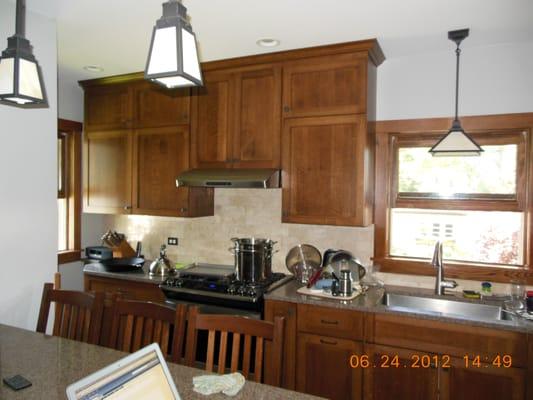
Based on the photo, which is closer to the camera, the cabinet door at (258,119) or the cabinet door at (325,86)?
the cabinet door at (325,86)

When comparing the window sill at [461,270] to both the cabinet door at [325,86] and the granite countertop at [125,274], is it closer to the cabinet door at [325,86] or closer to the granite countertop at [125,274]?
the cabinet door at [325,86]

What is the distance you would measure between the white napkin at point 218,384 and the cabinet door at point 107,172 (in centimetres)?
243

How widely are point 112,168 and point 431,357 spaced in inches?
115

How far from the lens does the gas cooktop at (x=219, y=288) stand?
2.71 m

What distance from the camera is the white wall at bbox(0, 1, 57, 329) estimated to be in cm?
216

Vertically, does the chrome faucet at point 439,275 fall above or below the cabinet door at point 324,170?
below

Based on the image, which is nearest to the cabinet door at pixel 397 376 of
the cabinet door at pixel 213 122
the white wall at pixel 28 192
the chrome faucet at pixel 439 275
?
the chrome faucet at pixel 439 275

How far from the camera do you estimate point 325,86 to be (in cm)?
281

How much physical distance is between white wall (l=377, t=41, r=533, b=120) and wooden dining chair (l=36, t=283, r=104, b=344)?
2267 mm

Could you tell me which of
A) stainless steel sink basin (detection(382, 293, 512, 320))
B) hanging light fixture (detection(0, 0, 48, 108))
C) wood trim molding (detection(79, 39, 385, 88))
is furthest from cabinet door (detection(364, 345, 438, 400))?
hanging light fixture (detection(0, 0, 48, 108))

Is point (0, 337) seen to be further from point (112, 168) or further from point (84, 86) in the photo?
point (84, 86)

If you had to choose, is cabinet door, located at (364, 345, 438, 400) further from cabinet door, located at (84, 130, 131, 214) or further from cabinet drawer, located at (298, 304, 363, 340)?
cabinet door, located at (84, 130, 131, 214)

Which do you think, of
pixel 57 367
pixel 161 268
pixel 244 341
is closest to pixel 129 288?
pixel 161 268

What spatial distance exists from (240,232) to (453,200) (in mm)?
1676
